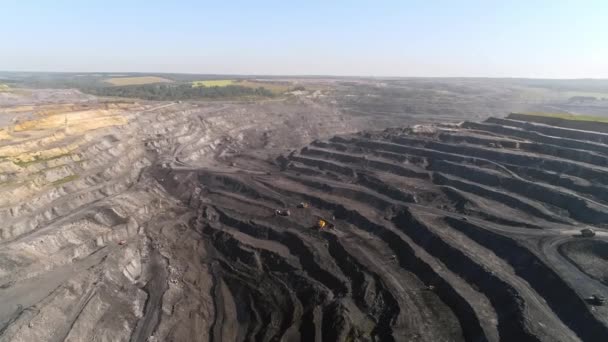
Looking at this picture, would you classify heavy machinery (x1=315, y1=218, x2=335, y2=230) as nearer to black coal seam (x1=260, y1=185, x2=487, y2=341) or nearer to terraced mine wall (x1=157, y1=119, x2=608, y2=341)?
terraced mine wall (x1=157, y1=119, x2=608, y2=341)

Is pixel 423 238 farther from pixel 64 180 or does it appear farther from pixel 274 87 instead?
pixel 274 87

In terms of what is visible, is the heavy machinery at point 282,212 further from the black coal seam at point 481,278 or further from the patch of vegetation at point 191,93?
the patch of vegetation at point 191,93

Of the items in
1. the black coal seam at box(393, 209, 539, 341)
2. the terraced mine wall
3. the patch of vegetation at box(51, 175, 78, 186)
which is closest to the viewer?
the black coal seam at box(393, 209, 539, 341)

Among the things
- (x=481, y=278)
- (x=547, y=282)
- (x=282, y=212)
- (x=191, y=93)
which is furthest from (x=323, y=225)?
(x=191, y=93)

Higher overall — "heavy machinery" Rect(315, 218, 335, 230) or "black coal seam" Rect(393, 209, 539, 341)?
"black coal seam" Rect(393, 209, 539, 341)

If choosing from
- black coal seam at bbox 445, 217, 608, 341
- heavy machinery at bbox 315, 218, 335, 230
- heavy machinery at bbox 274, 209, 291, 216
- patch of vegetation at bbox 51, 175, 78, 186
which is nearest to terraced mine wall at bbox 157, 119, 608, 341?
black coal seam at bbox 445, 217, 608, 341

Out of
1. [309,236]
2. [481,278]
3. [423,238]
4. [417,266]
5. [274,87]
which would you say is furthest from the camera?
[274,87]

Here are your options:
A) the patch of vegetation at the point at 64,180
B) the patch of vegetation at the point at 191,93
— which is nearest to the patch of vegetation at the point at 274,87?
the patch of vegetation at the point at 191,93

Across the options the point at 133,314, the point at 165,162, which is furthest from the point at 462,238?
the point at 165,162
